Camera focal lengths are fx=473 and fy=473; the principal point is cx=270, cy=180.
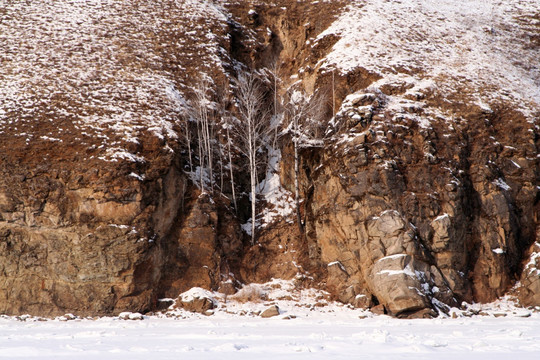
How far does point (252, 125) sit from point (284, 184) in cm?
341

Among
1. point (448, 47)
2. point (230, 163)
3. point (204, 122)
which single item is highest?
point (448, 47)

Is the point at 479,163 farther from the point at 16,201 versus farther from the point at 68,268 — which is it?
the point at 16,201

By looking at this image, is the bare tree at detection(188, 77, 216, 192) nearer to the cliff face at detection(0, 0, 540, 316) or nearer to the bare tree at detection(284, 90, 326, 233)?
the cliff face at detection(0, 0, 540, 316)

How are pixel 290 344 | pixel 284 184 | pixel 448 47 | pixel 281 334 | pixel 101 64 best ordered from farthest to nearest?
pixel 448 47
pixel 101 64
pixel 284 184
pixel 281 334
pixel 290 344

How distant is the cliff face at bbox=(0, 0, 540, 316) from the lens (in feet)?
60.3

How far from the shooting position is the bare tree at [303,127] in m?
22.7

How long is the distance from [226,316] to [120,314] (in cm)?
399

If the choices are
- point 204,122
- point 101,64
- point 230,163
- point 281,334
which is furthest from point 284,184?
point 281,334

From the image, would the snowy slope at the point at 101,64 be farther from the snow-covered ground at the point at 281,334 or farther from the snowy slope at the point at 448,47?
the snowy slope at the point at 448,47

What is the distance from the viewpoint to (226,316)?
17.9 meters

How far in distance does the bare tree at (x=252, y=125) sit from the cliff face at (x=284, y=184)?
1023 millimetres

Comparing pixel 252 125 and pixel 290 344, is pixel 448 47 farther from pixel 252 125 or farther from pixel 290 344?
pixel 290 344

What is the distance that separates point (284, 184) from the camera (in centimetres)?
2395

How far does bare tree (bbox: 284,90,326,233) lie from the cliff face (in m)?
0.38
